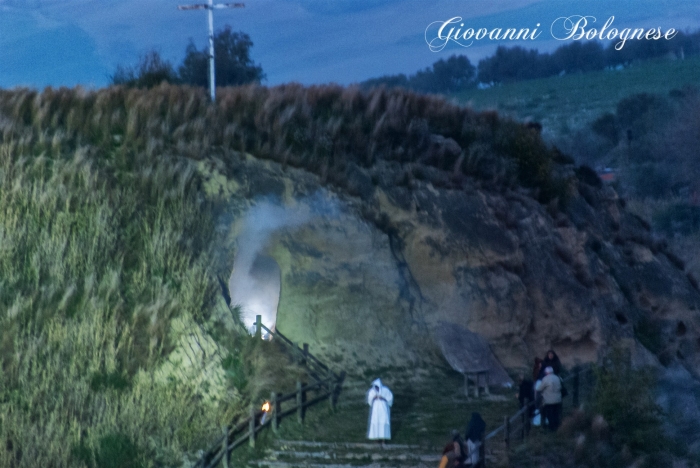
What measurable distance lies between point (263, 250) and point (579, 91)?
64.3m

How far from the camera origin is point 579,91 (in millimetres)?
77875

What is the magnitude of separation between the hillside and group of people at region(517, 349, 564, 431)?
272 cm

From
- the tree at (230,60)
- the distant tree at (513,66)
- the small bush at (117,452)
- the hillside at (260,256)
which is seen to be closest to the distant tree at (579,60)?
the distant tree at (513,66)

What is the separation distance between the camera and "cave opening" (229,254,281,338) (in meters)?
18.6

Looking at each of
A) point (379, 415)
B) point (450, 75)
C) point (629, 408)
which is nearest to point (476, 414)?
point (379, 415)

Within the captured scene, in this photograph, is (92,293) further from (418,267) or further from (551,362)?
(551,362)

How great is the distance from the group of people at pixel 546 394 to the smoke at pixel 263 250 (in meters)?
5.55

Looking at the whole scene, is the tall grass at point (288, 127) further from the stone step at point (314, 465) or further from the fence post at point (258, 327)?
the stone step at point (314, 465)

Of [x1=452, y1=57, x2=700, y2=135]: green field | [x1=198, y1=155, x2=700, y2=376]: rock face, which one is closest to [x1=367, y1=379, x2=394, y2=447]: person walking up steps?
[x1=198, y1=155, x2=700, y2=376]: rock face

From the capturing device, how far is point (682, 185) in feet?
167

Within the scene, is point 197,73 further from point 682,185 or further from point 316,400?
point 682,185

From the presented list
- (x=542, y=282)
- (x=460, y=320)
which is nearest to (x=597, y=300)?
(x=542, y=282)

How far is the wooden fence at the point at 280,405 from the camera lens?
14.7 meters

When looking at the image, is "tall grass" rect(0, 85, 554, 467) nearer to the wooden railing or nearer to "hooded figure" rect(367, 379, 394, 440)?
the wooden railing
